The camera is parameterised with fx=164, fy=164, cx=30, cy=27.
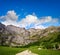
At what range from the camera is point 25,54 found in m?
77.0

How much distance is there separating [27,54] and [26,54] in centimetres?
50

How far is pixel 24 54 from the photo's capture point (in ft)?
253

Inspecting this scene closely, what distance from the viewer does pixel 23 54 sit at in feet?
253

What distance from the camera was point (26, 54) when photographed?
7694cm

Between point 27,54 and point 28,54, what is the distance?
3.68 feet

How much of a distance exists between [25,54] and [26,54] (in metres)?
0.47

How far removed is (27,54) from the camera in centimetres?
7712

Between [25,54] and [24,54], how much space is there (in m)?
0.48

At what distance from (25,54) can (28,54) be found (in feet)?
5.48

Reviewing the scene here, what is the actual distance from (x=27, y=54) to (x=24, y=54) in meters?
1.41

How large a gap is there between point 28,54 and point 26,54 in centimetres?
125

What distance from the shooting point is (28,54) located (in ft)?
250

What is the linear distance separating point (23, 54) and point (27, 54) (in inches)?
73.9
